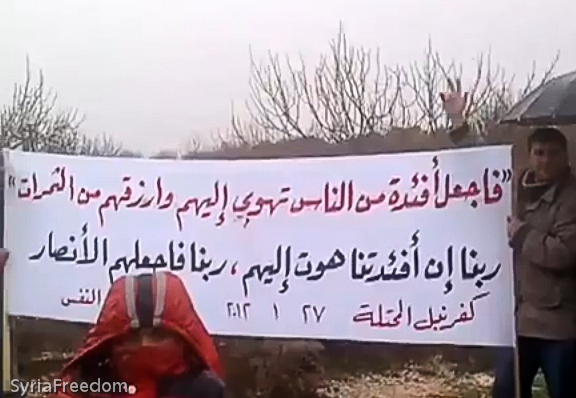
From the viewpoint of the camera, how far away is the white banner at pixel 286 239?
2.52m

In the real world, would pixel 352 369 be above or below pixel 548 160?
below

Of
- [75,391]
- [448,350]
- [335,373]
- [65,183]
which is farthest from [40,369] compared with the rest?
[448,350]

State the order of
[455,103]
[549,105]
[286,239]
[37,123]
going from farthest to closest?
[37,123] < [286,239] < [455,103] < [549,105]

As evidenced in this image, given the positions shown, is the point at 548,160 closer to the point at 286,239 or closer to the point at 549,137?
the point at 549,137

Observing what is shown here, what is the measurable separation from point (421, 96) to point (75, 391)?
141cm

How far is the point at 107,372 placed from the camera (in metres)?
Answer: 2.75

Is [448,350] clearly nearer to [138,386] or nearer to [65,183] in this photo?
[138,386]

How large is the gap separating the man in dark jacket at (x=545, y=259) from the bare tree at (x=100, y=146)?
1.01m

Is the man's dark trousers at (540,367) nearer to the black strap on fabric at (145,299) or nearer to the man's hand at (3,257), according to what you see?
the black strap on fabric at (145,299)

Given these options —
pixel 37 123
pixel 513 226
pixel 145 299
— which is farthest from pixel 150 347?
pixel 513 226

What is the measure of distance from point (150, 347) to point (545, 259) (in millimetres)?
1208

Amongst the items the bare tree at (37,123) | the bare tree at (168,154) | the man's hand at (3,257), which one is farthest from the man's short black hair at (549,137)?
the man's hand at (3,257)

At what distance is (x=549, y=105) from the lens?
239 cm

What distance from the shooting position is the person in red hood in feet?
8.80
